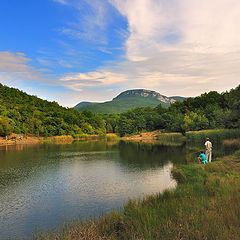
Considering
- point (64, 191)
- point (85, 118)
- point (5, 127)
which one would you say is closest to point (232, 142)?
point (64, 191)

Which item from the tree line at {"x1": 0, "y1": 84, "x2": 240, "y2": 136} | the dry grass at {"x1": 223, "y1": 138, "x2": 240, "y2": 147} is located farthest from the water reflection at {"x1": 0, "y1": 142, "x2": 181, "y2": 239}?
the tree line at {"x1": 0, "y1": 84, "x2": 240, "y2": 136}

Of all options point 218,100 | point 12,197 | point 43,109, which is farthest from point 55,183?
point 43,109

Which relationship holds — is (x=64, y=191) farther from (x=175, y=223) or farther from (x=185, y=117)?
(x=185, y=117)

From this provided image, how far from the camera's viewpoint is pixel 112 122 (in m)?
152

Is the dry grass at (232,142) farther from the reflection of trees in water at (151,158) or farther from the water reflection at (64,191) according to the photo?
the water reflection at (64,191)

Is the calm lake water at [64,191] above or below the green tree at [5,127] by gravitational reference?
below

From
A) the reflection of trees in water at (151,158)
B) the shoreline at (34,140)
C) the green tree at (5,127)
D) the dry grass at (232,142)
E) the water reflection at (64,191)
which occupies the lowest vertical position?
the water reflection at (64,191)

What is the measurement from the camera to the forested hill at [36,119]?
10000cm

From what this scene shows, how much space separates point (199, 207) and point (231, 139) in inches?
1584

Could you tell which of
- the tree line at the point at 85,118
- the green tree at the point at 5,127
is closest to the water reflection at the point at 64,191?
the tree line at the point at 85,118

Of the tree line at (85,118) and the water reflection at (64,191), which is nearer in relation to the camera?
the water reflection at (64,191)

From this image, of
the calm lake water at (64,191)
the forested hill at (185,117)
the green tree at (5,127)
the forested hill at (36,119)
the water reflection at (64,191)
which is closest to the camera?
the calm lake water at (64,191)

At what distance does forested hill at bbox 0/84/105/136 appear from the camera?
100000 millimetres

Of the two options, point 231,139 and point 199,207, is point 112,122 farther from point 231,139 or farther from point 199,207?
point 199,207
